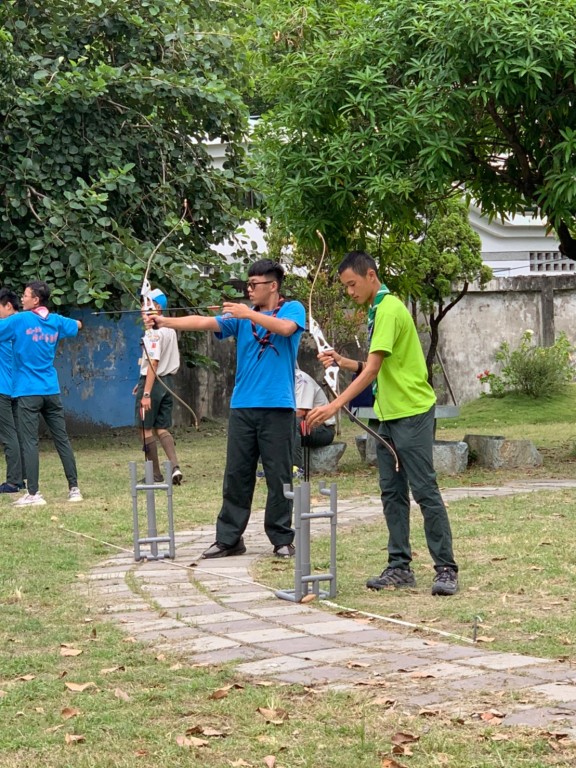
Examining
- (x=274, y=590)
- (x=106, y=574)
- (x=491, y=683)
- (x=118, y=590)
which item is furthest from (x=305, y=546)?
(x=491, y=683)

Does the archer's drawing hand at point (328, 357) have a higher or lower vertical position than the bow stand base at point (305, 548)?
higher

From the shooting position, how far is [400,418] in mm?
6559

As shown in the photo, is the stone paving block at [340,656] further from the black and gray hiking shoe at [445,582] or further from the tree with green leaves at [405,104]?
the tree with green leaves at [405,104]

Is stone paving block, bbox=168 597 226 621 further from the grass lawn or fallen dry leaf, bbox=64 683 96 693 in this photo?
fallen dry leaf, bbox=64 683 96 693

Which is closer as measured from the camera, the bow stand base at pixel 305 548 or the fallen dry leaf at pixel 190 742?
the fallen dry leaf at pixel 190 742

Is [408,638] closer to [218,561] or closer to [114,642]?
[114,642]

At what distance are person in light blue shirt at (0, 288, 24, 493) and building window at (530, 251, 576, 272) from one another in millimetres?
20076

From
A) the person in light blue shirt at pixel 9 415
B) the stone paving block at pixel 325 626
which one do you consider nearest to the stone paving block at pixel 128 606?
the stone paving block at pixel 325 626

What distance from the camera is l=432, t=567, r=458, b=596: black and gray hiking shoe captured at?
6.44 meters

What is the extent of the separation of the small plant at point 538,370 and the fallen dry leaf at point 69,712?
15.8 metres

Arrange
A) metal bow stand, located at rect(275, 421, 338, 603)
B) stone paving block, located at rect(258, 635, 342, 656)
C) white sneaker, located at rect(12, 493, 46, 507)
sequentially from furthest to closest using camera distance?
white sneaker, located at rect(12, 493, 46, 507) → metal bow stand, located at rect(275, 421, 338, 603) → stone paving block, located at rect(258, 635, 342, 656)

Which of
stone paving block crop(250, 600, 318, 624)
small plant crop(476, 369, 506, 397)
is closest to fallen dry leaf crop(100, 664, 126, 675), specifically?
stone paving block crop(250, 600, 318, 624)

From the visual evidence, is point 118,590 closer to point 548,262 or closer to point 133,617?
point 133,617

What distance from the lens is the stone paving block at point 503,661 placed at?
4898mm
